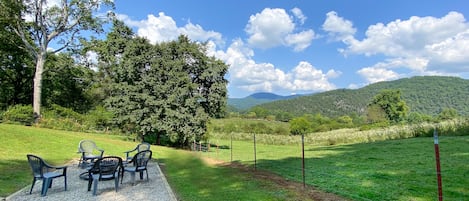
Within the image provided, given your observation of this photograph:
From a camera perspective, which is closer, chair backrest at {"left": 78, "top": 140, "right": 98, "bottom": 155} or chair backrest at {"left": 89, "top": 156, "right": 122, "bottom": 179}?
chair backrest at {"left": 89, "top": 156, "right": 122, "bottom": 179}

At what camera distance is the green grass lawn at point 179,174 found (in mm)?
6672

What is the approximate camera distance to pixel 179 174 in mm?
9617

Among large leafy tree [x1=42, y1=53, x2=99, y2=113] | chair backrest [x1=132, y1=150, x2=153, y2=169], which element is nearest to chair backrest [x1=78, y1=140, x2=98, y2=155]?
chair backrest [x1=132, y1=150, x2=153, y2=169]

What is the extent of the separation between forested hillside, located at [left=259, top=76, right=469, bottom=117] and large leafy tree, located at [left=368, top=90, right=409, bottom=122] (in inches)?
455

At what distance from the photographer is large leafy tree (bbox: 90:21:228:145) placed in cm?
1986

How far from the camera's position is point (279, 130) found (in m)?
53.2

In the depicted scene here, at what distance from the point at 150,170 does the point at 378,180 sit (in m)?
7.56

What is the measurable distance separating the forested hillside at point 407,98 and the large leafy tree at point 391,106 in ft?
37.9

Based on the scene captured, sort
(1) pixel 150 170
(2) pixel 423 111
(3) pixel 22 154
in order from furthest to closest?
(2) pixel 423 111
(3) pixel 22 154
(1) pixel 150 170

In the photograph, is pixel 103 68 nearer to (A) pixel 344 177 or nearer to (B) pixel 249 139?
(B) pixel 249 139

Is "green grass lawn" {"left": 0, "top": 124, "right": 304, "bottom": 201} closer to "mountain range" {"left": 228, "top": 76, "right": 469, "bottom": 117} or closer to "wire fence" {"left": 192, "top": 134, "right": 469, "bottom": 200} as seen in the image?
"wire fence" {"left": 192, "top": 134, "right": 469, "bottom": 200}

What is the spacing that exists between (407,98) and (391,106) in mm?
36149

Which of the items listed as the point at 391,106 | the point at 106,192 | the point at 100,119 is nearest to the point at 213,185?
the point at 106,192

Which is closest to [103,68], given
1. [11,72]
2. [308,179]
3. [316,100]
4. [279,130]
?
[11,72]
